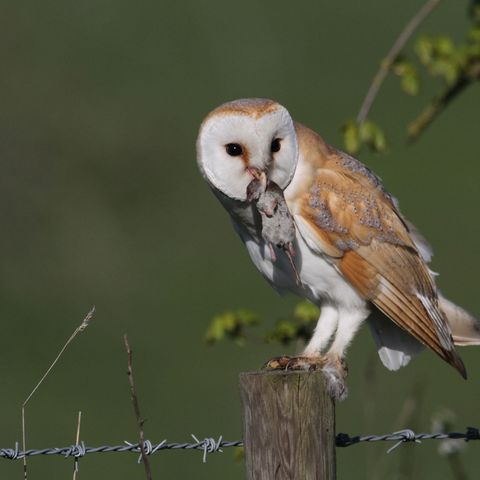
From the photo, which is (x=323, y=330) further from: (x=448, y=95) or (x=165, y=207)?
(x=165, y=207)

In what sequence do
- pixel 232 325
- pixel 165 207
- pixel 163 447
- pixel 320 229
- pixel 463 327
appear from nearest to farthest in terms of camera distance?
pixel 163 447 → pixel 320 229 → pixel 463 327 → pixel 232 325 → pixel 165 207

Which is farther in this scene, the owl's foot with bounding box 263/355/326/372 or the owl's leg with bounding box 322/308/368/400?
the owl's leg with bounding box 322/308/368/400

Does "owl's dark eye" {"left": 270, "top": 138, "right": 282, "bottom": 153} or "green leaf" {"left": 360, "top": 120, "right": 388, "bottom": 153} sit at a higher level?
"green leaf" {"left": 360, "top": 120, "right": 388, "bottom": 153}

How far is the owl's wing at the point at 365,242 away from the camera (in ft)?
19.5

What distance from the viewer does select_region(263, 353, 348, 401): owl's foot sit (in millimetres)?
5773

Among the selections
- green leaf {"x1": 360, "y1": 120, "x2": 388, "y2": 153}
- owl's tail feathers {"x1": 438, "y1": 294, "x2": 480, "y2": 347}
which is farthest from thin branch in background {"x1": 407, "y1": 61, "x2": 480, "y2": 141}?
owl's tail feathers {"x1": 438, "y1": 294, "x2": 480, "y2": 347}

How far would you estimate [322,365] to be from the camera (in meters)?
6.05

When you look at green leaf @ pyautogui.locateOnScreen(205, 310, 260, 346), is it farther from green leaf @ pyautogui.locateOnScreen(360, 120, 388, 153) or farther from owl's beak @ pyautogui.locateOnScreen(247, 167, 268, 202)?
owl's beak @ pyautogui.locateOnScreen(247, 167, 268, 202)

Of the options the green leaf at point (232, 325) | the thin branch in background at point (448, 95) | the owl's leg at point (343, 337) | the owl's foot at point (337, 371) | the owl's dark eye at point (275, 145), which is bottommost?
the owl's foot at point (337, 371)

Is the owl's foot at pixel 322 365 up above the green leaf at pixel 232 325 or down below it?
below

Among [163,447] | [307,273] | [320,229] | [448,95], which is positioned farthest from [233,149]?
[448,95]

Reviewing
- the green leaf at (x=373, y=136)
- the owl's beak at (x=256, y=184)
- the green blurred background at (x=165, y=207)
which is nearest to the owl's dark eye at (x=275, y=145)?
the owl's beak at (x=256, y=184)

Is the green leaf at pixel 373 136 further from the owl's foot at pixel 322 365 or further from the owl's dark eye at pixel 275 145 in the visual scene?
the owl's foot at pixel 322 365

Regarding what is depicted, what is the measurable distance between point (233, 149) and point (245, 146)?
0.07 m
